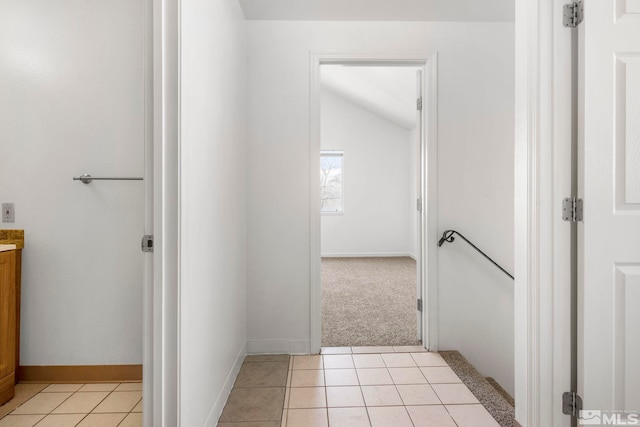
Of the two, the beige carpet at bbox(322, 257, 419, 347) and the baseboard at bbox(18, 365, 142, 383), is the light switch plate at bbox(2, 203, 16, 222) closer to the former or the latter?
the baseboard at bbox(18, 365, 142, 383)

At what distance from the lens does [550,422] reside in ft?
4.73

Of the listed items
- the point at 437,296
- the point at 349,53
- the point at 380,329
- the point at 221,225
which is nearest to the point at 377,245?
the point at 380,329

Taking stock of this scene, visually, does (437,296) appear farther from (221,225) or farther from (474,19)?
(474,19)

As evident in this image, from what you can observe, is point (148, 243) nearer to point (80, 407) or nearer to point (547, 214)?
point (80, 407)

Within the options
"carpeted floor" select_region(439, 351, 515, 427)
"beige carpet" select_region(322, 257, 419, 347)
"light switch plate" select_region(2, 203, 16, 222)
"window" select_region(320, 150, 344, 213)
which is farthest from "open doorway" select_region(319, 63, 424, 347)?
"light switch plate" select_region(2, 203, 16, 222)

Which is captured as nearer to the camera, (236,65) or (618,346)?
(618,346)

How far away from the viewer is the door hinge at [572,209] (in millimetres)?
1382

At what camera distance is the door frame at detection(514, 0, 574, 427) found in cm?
142

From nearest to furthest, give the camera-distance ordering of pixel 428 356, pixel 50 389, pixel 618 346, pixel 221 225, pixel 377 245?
1. pixel 618 346
2. pixel 221 225
3. pixel 50 389
4. pixel 428 356
5. pixel 377 245

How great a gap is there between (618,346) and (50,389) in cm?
282

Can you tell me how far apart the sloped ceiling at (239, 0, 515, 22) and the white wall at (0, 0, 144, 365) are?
31.7 inches

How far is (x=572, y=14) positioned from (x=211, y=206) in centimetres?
170

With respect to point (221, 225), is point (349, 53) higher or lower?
higher

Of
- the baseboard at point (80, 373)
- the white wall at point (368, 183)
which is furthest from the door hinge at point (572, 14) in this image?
the white wall at point (368, 183)
